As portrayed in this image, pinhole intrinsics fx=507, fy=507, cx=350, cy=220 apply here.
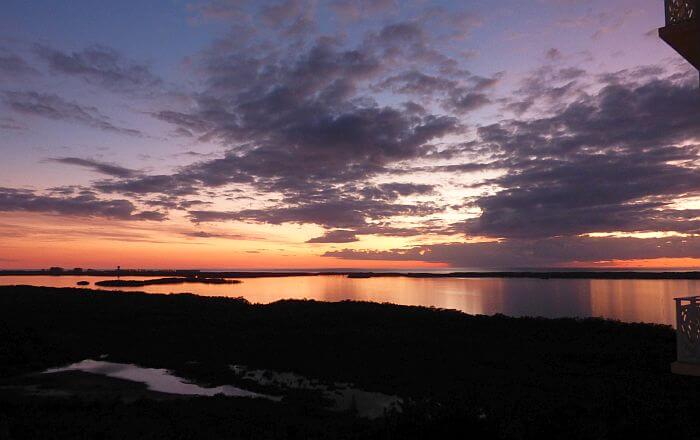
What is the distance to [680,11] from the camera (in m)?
8.84

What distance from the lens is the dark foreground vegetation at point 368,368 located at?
11195 millimetres

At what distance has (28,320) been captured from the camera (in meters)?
37.6

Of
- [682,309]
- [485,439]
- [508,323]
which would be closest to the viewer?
[485,439]

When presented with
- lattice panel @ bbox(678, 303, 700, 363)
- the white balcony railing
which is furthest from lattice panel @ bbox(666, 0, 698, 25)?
lattice panel @ bbox(678, 303, 700, 363)

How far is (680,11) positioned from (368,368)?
1748cm

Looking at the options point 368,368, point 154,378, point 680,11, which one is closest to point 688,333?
point 680,11

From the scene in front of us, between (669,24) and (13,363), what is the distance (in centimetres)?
2654

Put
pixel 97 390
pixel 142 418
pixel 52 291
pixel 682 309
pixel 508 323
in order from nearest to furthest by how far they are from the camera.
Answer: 1. pixel 682 309
2. pixel 142 418
3. pixel 97 390
4. pixel 508 323
5. pixel 52 291

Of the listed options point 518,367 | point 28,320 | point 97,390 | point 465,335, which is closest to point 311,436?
point 97,390

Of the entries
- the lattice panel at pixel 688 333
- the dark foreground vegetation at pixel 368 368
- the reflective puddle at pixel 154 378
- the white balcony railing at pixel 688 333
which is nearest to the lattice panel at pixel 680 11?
the white balcony railing at pixel 688 333

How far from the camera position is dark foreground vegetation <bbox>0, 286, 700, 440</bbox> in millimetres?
11195

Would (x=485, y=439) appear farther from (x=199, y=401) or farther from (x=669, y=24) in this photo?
(x=199, y=401)

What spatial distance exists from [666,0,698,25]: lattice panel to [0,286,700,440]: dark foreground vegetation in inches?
294

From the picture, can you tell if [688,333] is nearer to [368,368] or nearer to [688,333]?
[688,333]
